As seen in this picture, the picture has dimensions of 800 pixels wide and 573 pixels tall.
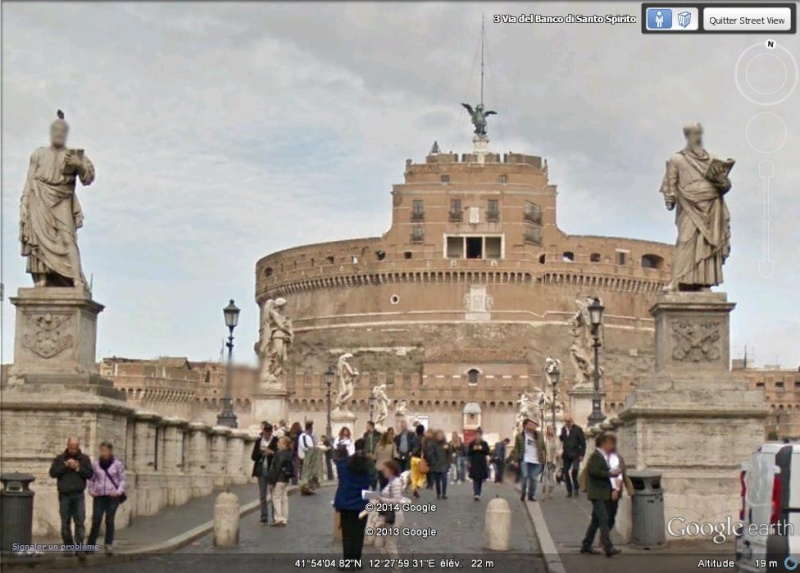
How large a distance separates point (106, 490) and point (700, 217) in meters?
6.88

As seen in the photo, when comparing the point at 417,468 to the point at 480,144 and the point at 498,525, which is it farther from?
the point at 480,144

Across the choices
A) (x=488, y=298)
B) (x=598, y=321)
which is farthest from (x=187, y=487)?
(x=488, y=298)

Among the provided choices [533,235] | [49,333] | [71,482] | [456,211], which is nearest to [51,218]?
[49,333]

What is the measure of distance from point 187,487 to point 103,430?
6.04 meters

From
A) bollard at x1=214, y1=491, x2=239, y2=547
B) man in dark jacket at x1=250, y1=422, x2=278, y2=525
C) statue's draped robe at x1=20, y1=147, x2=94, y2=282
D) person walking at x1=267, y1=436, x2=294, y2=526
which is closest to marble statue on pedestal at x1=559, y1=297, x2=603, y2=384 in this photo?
man in dark jacket at x1=250, y1=422, x2=278, y2=525

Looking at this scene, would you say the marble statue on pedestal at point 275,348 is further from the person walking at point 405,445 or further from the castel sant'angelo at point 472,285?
the castel sant'angelo at point 472,285

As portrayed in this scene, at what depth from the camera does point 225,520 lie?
1549cm

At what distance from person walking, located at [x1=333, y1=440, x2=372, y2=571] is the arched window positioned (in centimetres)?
10011

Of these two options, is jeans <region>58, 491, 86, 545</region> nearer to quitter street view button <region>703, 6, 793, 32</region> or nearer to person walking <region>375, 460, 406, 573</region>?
person walking <region>375, 460, 406, 573</region>

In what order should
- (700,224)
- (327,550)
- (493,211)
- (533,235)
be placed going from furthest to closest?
1. (533,235)
2. (493,211)
3. (327,550)
4. (700,224)

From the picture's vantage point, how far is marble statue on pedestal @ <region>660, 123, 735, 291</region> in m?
15.0

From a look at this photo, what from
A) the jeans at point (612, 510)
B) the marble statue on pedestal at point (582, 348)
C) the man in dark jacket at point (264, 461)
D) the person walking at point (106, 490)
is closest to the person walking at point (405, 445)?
the man in dark jacket at point (264, 461)

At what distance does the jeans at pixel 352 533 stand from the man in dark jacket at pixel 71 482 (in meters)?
2.67

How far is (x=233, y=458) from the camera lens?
27172mm
